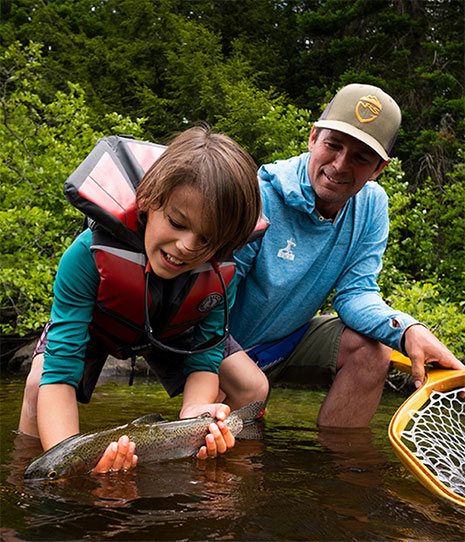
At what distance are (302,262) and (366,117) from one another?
0.83m

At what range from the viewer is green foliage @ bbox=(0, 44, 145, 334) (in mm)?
7406

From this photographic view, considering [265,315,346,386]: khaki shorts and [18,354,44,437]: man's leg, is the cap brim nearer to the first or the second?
[265,315,346,386]: khaki shorts

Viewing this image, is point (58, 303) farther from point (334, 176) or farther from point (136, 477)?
point (334, 176)

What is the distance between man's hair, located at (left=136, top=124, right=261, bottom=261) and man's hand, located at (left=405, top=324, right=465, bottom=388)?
38.9 inches

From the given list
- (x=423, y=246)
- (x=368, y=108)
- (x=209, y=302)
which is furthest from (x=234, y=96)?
(x=209, y=302)

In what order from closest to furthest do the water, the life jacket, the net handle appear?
1. the water
2. the net handle
3. the life jacket

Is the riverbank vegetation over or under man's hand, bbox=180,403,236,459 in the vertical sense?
over

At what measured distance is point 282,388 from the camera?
6820 millimetres

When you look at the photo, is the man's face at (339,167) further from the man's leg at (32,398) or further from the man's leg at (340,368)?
the man's leg at (32,398)

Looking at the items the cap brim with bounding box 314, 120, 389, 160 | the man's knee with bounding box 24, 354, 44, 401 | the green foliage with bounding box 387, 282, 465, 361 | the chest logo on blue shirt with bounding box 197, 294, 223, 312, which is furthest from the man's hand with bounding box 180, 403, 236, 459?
the green foliage with bounding box 387, 282, 465, 361

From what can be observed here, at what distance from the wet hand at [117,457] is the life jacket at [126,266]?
649mm

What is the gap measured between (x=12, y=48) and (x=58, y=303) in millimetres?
8196

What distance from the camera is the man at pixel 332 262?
316 cm

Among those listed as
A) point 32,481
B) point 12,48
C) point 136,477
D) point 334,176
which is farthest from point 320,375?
point 12,48
